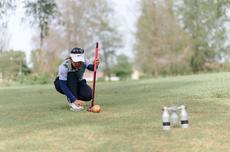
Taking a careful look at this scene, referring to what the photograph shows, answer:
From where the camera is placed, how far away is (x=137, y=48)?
67.5m

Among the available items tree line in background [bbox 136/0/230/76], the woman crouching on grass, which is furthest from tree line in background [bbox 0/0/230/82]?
the woman crouching on grass

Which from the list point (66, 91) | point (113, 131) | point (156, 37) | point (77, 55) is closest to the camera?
point (113, 131)

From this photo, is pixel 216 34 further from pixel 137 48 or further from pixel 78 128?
pixel 78 128

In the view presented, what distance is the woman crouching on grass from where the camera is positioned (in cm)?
1066

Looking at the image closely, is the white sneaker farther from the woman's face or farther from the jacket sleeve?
the woman's face

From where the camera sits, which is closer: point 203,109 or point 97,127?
point 97,127

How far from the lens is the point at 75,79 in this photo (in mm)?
11172

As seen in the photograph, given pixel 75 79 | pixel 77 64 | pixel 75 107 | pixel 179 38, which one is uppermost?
pixel 179 38

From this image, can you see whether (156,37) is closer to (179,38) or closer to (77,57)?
(179,38)

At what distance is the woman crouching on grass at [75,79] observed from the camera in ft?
35.0

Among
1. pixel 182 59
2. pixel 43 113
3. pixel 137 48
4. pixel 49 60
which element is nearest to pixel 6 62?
pixel 49 60

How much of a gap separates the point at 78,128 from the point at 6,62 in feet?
196

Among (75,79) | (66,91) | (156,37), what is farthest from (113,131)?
(156,37)

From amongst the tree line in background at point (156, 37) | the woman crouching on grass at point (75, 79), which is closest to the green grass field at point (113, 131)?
the woman crouching on grass at point (75, 79)
